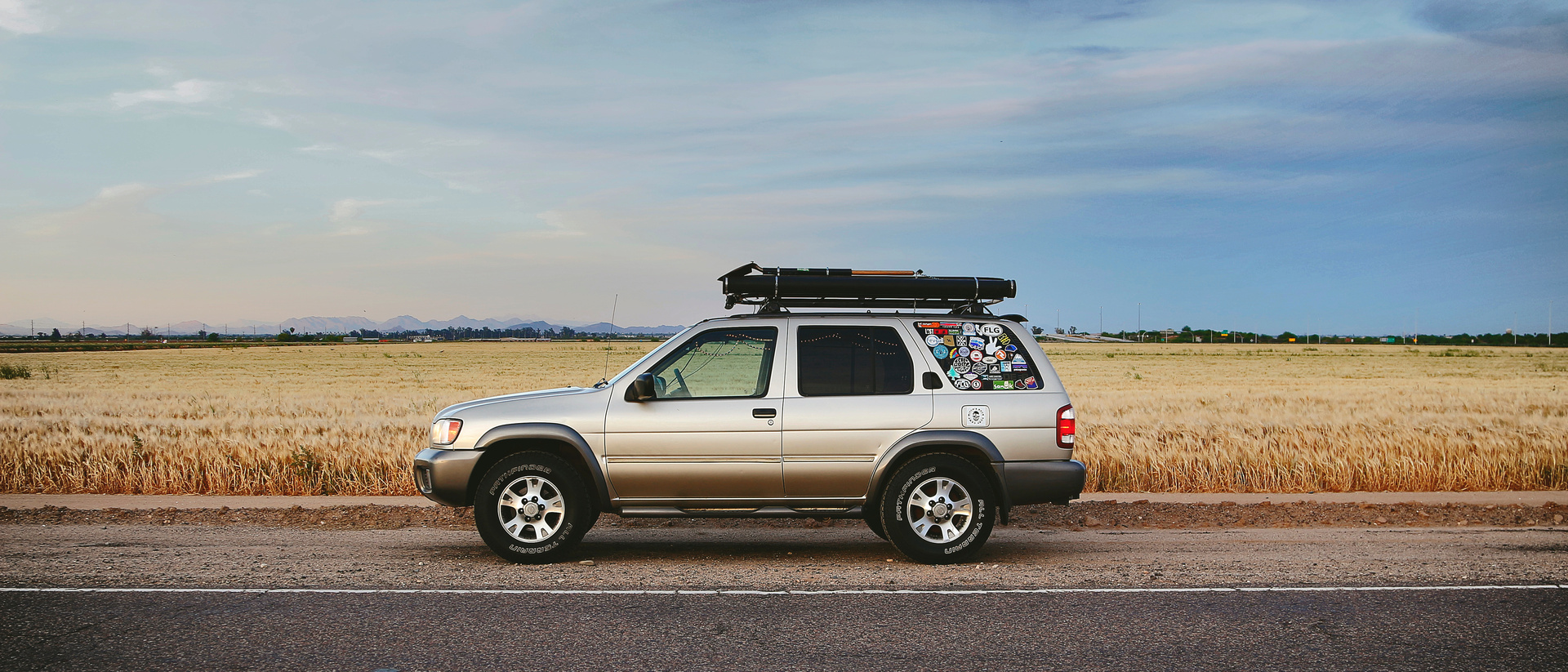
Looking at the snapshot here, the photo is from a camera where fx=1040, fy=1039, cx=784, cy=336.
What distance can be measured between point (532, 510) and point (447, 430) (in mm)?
883

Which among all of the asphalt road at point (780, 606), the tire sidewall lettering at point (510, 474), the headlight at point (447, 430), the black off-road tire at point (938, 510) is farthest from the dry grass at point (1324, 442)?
the headlight at point (447, 430)

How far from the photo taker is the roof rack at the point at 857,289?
7.91m

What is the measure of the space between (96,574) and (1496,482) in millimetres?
14670

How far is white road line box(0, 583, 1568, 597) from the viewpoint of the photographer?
6512 millimetres

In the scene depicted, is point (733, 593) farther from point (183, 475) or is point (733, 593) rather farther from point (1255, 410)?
point (1255, 410)

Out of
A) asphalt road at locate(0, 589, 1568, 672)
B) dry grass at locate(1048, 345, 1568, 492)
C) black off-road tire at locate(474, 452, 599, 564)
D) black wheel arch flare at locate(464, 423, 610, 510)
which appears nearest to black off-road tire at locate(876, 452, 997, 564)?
asphalt road at locate(0, 589, 1568, 672)

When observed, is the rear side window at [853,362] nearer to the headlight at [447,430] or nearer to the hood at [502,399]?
the hood at [502,399]

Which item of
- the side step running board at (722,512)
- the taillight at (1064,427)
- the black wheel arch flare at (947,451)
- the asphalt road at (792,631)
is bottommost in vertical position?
the asphalt road at (792,631)

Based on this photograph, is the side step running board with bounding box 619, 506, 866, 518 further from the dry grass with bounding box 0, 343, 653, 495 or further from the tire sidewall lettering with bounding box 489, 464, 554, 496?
the dry grass with bounding box 0, 343, 653, 495

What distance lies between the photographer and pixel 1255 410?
23.5 metres

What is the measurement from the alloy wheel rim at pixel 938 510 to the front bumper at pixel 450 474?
323 cm

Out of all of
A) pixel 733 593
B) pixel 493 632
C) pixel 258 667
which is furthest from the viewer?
pixel 733 593

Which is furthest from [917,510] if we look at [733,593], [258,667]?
[258,667]

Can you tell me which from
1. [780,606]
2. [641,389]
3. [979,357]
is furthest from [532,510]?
[979,357]
